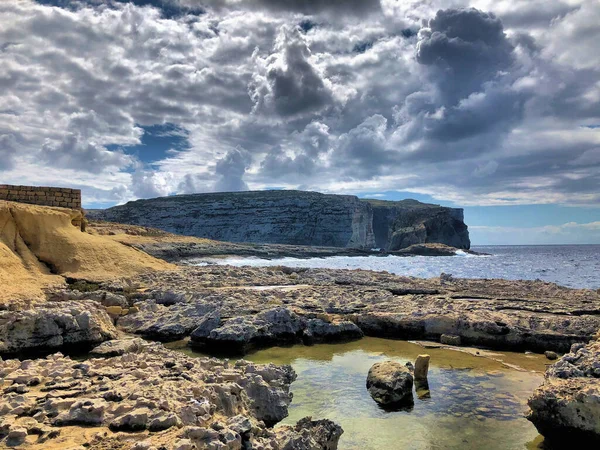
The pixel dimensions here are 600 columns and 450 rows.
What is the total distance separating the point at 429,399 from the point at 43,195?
1039 inches

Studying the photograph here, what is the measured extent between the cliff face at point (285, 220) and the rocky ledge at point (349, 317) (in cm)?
10203

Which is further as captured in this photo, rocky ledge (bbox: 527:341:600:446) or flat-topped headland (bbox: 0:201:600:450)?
rocky ledge (bbox: 527:341:600:446)

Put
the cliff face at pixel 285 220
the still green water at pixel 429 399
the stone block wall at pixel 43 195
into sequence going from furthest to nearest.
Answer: the cliff face at pixel 285 220
the stone block wall at pixel 43 195
the still green water at pixel 429 399

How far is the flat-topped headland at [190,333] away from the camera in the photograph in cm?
548

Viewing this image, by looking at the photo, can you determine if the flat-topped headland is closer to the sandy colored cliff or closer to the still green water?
the sandy colored cliff

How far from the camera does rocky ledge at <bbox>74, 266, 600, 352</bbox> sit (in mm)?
13930

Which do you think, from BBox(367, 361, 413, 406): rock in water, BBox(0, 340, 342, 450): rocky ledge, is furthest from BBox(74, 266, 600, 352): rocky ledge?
BBox(0, 340, 342, 450): rocky ledge

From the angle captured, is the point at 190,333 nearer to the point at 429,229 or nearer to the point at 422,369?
the point at 422,369

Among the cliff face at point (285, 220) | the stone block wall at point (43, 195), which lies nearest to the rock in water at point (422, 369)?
the stone block wall at point (43, 195)

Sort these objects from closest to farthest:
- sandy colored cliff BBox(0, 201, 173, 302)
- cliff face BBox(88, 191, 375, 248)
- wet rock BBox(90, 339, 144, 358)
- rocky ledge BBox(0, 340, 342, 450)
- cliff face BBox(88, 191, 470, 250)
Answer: rocky ledge BBox(0, 340, 342, 450) < wet rock BBox(90, 339, 144, 358) < sandy colored cliff BBox(0, 201, 173, 302) < cliff face BBox(88, 191, 470, 250) < cliff face BBox(88, 191, 375, 248)

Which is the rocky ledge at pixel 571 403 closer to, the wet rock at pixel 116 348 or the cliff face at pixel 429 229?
the wet rock at pixel 116 348

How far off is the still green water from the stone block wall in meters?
18.7

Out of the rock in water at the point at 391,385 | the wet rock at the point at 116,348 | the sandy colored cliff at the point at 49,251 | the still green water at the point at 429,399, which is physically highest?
the sandy colored cliff at the point at 49,251

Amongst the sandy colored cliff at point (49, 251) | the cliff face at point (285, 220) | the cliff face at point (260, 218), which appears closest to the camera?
the sandy colored cliff at point (49, 251)
